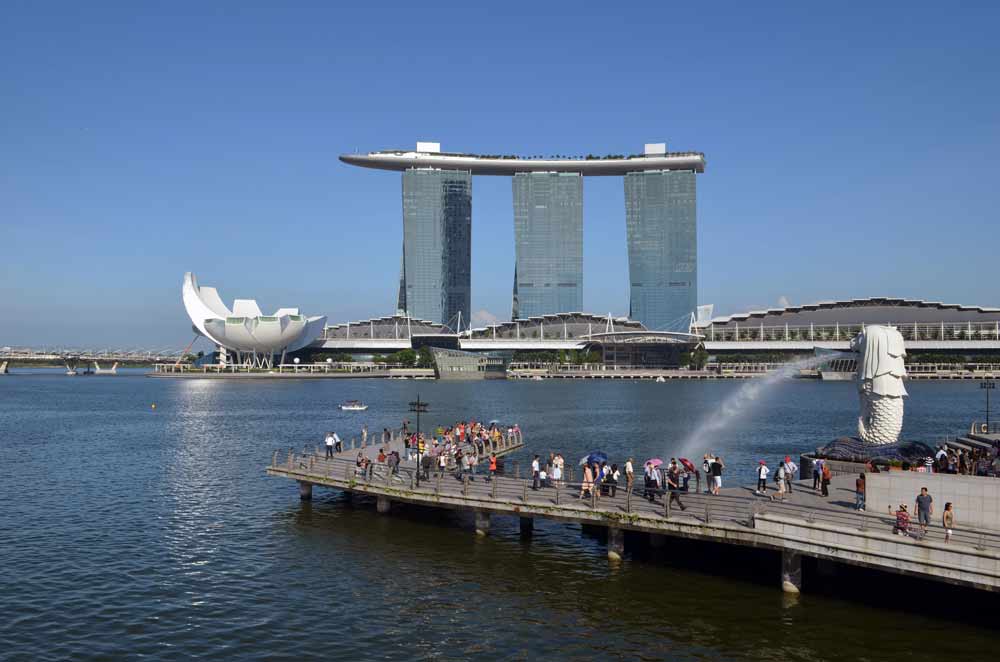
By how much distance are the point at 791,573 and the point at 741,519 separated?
1904mm

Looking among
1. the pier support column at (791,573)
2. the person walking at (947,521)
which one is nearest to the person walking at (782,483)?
the pier support column at (791,573)

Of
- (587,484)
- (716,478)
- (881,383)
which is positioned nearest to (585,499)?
(587,484)

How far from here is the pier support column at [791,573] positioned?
2222cm

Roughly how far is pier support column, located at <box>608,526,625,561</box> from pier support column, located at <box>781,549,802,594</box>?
511 cm

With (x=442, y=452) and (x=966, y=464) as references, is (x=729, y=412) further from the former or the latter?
(x=442, y=452)

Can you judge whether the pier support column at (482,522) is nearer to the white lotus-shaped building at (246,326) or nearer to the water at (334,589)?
the water at (334,589)

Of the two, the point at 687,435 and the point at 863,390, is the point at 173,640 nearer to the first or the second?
the point at 863,390

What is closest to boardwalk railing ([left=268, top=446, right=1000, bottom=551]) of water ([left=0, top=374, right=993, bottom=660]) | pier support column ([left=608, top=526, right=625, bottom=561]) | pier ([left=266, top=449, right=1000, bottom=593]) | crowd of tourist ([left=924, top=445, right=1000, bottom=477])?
pier ([left=266, top=449, right=1000, bottom=593])

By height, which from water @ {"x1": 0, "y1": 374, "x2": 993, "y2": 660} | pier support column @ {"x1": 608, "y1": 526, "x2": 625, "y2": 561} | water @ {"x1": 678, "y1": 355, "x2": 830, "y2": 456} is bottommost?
water @ {"x1": 0, "y1": 374, "x2": 993, "y2": 660}

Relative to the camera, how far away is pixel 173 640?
19.9m

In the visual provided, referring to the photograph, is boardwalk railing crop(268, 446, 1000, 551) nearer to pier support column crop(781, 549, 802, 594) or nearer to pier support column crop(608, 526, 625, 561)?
pier support column crop(608, 526, 625, 561)

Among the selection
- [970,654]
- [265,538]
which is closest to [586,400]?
[265,538]

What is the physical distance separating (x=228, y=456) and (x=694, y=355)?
158008 millimetres

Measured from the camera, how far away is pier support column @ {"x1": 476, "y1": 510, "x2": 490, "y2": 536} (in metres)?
28.6
